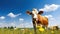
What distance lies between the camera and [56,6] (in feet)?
4.74

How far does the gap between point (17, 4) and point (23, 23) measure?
0.19 m

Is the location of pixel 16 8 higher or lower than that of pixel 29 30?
higher

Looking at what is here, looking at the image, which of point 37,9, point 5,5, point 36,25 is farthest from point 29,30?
point 5,5

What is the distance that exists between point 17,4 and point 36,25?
0.27 meters

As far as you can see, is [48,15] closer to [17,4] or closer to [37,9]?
[37,9]

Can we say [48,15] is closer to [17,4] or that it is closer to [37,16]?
[37,16]

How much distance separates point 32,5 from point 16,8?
0.15 metres

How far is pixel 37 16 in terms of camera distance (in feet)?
4.52

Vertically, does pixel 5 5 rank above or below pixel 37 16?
above

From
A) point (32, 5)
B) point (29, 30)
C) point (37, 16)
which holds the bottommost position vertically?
point (29, 30)

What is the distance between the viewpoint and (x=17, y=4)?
145 cm

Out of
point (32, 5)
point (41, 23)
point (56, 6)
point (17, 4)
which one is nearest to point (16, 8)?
point (17, 4)

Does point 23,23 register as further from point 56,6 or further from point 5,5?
point 56,6

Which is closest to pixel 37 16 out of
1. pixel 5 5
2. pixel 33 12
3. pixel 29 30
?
pixel 33 12
